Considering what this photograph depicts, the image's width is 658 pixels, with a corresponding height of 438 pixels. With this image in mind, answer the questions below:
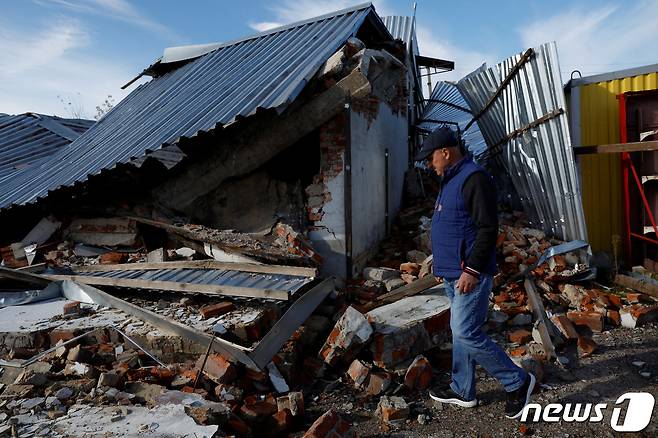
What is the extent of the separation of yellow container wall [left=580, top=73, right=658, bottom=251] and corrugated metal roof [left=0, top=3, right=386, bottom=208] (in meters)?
3.62

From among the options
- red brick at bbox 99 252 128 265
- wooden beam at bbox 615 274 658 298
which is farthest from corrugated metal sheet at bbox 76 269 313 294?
wooden beam at bbox 615 274 658 298

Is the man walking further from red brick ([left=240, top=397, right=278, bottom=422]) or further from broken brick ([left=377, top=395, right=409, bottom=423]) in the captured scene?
red brick ([left=240, top=397, right=278, bottom=422])

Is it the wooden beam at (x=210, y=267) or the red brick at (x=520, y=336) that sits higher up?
the wooden beam at (x=210, y=267)

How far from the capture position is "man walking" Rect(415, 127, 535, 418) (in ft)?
9.27

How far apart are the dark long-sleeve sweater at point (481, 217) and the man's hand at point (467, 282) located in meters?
0.04

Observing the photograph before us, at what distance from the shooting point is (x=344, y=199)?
554 centimetres

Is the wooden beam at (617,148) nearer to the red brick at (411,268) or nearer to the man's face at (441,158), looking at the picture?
the red brick at (411,268)

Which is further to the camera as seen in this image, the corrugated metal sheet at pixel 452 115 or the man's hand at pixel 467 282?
the corrugated metal sheet at pixel 452 115

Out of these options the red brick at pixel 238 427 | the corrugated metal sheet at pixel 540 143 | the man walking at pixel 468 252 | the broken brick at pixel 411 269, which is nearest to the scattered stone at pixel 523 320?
A: the broken brick at pixel 411 269

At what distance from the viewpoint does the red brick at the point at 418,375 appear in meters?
3.52

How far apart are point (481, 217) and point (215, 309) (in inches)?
91.5

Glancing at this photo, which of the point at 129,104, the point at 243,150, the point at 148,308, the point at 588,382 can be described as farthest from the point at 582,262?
the point at 129,104

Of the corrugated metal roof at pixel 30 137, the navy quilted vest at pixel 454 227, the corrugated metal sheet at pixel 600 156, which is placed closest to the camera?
the navy quilted vest at pixel 454 227

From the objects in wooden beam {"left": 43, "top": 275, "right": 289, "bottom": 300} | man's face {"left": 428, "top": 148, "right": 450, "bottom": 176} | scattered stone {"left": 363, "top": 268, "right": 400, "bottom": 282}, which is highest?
man's face {"left": 428, "top": 148, "right": 450, "bottom": 176}
